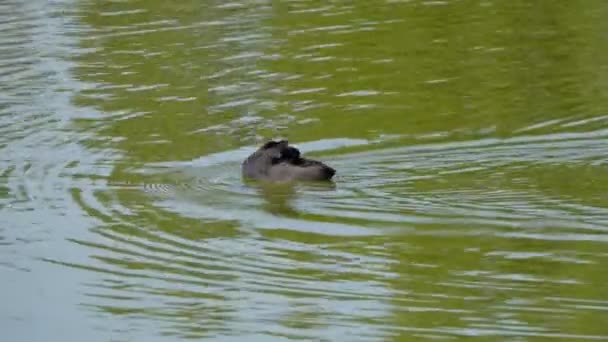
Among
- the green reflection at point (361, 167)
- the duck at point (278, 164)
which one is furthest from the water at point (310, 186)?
the duck at point (278, 164)

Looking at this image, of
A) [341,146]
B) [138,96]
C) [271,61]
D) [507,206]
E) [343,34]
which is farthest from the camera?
[343,34]

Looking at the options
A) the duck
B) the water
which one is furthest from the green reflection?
the duck

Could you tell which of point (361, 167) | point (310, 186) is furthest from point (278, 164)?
point (361, 167)

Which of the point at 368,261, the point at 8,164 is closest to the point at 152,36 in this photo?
the point at 8,164

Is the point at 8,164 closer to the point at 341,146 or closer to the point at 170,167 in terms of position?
the point at 170,167

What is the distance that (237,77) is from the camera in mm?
20422

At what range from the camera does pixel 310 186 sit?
1547cm

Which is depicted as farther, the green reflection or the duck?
the duck

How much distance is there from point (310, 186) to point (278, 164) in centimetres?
52

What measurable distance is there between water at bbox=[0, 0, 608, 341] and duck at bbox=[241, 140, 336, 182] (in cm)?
20

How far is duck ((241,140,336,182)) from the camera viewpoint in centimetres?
1575

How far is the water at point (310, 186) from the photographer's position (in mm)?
11836

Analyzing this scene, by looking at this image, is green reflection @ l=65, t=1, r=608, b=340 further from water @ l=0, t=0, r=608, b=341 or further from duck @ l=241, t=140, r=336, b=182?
duck @ l=241, t=140, r=336, b=182

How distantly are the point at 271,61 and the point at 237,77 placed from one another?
2.98ft
